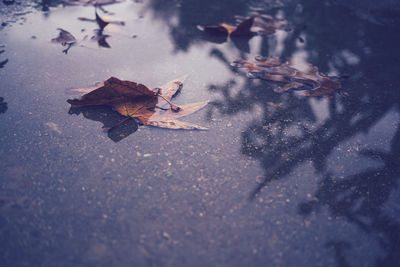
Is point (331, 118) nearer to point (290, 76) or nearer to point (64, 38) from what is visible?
point (290, 76)

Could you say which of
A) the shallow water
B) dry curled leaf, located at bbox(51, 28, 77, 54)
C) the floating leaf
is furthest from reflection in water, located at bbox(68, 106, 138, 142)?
the floating leaf

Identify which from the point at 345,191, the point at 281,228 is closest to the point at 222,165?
the point at 281,228

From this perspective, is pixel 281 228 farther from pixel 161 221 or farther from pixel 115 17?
pixel 115 17

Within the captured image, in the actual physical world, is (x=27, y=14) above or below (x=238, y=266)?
above

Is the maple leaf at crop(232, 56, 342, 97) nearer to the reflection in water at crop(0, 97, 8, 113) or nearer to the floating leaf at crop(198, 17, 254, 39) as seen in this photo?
the floating leaf at crop(198, 17, 254, 39)

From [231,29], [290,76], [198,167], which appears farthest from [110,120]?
Result: [231,29]

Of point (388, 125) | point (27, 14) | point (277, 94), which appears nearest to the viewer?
point (388, 125)
